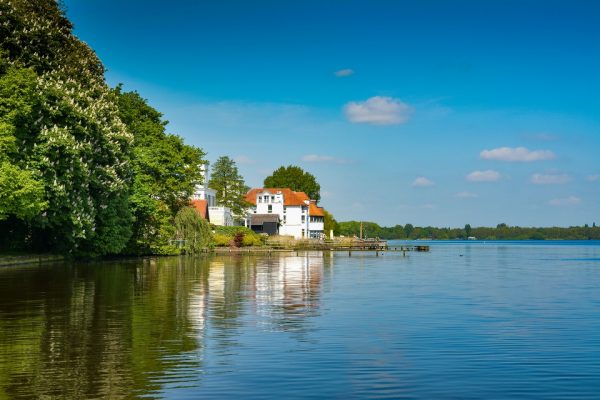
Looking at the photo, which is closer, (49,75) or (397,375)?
(397,375)

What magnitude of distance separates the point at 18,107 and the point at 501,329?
41.0m

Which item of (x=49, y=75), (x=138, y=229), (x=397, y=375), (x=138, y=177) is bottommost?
(x=397, y=375)

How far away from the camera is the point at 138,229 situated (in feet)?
262

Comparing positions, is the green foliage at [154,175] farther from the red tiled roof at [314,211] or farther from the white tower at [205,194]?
the red tiled roof at [314,211]

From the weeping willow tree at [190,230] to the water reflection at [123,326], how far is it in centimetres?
4508

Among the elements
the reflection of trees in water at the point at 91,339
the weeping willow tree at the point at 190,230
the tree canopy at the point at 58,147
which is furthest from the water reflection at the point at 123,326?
the weeping willow tree at the point at 190,230

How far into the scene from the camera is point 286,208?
16925 centimetres

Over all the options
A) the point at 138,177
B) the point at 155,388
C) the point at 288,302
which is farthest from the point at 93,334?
the point at 138,177

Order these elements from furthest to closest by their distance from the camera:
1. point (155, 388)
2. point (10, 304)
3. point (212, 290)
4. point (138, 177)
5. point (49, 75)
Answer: point (138, 177) < point (49, 75) < point (212, 290) < point (10, 304) < point (155, 388)

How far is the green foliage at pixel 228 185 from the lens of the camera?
146 meters

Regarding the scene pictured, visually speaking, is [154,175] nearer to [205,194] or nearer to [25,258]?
[25,258]

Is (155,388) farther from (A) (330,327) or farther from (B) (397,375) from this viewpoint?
(A) (330,327)

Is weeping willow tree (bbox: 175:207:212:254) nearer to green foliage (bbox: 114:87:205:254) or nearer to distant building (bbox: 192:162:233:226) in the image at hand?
green foliage (bbox: 114:87:205:254)

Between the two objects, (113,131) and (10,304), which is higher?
(113,131)
